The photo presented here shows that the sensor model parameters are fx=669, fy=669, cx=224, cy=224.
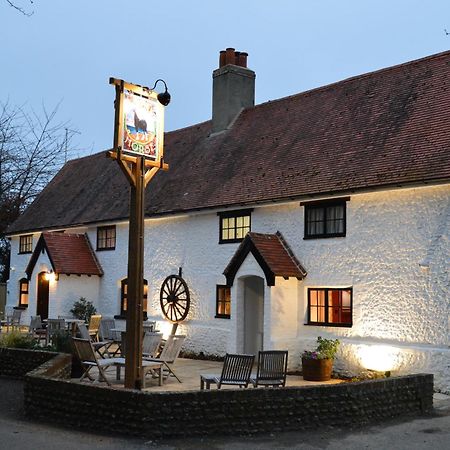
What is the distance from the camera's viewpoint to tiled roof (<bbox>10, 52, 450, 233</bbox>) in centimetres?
1516

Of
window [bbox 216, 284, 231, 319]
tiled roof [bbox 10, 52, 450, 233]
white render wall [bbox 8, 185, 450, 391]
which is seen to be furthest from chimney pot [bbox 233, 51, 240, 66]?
window [bbox 216, 284, 231, 319]

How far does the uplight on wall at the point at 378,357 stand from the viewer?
47.1 feet

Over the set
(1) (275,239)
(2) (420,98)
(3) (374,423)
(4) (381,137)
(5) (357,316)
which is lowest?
(3) (374,423)

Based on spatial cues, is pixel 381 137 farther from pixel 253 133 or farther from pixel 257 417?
pixel 257 417

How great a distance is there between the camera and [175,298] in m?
20.3

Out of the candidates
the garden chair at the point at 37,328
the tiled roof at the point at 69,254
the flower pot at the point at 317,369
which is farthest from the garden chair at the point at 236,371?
the tiled roof at the point at 69,254

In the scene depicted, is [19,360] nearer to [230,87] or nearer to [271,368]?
[271,368]

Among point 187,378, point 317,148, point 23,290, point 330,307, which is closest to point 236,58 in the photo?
point 317,148

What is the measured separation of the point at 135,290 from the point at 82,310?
45.1 ft

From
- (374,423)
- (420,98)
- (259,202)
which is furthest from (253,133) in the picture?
(374,423)

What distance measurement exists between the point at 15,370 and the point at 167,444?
22.5ft

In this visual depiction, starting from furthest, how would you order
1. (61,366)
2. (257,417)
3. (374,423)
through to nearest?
(61,366), (374,423), (257,417)

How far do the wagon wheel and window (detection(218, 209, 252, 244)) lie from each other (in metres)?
2.15

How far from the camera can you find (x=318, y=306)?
16219 mm
